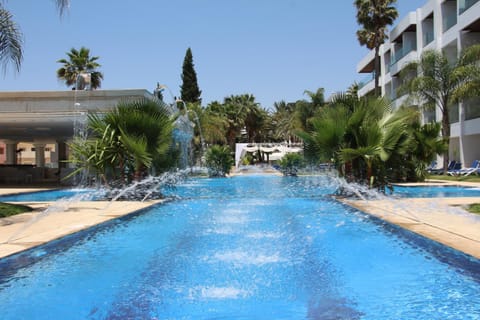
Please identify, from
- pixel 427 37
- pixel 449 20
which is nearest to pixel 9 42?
pixel 449 20

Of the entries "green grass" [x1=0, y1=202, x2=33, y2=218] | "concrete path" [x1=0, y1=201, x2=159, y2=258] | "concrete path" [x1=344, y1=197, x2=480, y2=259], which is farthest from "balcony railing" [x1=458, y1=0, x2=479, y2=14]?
"green grass" [x1=0, y1=202, x2=33, y2=218]

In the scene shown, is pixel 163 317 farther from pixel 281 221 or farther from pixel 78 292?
pixel 281 221

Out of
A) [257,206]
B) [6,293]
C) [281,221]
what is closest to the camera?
[6,293]

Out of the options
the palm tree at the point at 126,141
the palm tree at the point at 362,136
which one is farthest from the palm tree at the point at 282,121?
the palm tree at the point at 126,141

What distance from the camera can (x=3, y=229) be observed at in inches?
289

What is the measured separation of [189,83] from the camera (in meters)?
61.6

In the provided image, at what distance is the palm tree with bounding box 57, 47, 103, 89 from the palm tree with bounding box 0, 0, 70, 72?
100 feet

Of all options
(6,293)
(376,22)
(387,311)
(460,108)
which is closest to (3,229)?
(6,293)

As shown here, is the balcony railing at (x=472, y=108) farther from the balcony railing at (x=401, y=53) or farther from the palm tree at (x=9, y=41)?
the palm tree at (x=9, y=41)

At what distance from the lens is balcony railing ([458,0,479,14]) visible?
83.1 ft

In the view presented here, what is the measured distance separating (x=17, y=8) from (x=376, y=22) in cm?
3299

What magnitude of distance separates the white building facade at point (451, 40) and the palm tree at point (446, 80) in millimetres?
1691

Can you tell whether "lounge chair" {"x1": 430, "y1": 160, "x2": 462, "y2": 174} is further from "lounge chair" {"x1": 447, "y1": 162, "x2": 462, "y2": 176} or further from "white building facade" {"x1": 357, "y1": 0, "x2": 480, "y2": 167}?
"white building facade" {"x1": 357, "y1": 0, "x2": 480, "y2": 167}

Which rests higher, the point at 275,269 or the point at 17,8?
the point at 17,8
